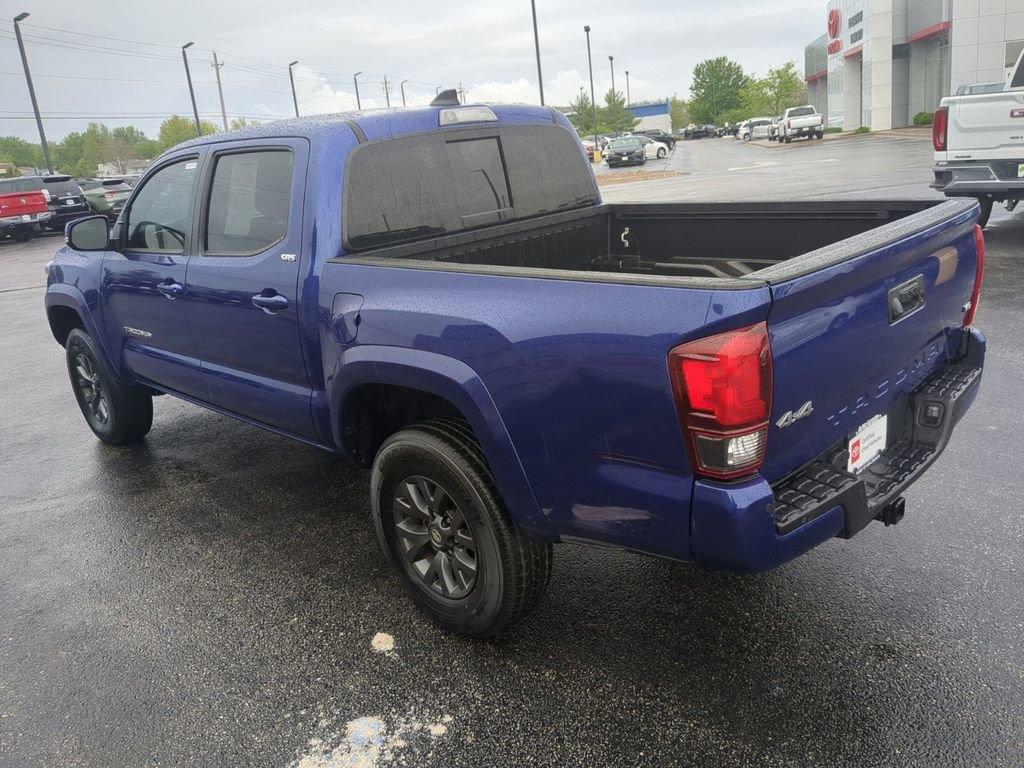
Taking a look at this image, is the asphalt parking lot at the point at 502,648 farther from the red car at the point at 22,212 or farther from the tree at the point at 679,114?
the tree at the point at 679,114

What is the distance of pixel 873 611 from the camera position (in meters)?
3.17

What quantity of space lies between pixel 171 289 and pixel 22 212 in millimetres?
25662

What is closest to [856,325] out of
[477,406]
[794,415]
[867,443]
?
[794,415]

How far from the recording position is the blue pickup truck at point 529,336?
2324 millimetres

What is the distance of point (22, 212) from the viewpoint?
25750mm

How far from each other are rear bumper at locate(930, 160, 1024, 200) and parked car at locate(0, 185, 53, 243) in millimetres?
25736

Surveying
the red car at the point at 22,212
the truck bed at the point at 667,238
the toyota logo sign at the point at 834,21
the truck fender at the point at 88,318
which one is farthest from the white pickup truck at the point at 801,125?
the truck fender at the point at 88,318

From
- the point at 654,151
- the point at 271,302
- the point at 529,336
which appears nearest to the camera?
the point at 529,336

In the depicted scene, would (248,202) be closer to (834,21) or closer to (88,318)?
(88,318)

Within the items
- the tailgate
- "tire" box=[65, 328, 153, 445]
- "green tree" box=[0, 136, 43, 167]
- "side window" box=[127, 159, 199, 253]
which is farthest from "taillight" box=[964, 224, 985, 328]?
"green tree" box=[0, 136, 43, 167]

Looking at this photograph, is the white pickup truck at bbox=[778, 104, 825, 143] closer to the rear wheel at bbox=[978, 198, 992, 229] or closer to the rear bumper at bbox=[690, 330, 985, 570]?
the rear wheel at bbox=[978, 198, 992, 229]

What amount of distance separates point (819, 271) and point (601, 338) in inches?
24.5

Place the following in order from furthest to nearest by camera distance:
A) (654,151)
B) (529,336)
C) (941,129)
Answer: (654,151), (941,129), (529,336)

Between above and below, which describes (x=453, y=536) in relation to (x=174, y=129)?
below
